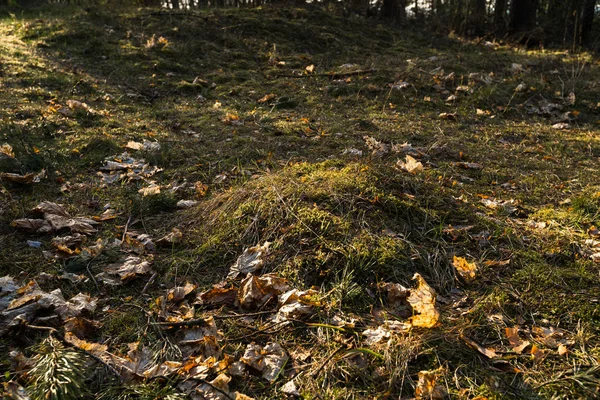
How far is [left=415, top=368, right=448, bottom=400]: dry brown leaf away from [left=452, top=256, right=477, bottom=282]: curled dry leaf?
80 centimetres

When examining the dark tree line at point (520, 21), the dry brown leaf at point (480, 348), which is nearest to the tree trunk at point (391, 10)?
the dark tree line at point (520, 21)

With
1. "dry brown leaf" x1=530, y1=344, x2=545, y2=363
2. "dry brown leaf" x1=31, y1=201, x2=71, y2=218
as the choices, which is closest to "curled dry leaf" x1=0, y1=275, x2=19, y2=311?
"dry brown leaf" x1=31, y1=201, x2=71, y2=218

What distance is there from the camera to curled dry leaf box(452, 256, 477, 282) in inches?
99.8

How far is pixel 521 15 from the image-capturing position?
10.6 meters

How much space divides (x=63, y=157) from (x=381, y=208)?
3.15 meters

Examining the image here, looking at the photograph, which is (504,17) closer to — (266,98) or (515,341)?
(266,98)

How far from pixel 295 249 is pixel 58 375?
4.43 feet

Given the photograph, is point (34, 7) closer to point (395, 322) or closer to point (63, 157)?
point (63, 157)

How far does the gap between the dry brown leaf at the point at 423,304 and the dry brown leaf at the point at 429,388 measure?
0.83ft

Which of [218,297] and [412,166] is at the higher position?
[412,166]

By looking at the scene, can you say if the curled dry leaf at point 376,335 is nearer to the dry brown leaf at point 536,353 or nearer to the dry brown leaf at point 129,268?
the dry brown leaf at point 536,353

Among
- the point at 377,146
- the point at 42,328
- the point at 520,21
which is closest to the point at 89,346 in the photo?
the point at 42,328

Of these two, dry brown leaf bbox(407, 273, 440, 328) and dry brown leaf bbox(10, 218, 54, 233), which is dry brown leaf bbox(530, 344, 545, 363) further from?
dry brown leaf bbox(10, 218, 54, 233)

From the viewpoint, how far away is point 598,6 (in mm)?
12984
